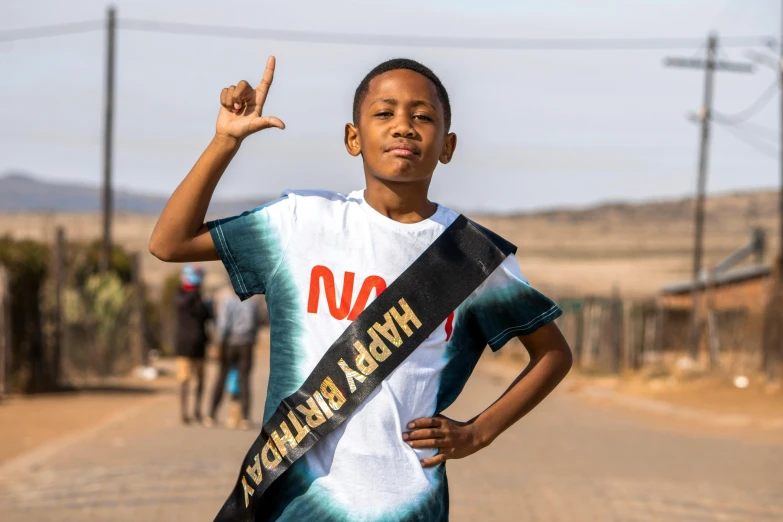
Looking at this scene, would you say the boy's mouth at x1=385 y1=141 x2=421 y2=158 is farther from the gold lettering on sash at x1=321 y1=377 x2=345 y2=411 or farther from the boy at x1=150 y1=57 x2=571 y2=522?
the gold lettering on sash at x1=321 y1=377 x2=345 y2=411

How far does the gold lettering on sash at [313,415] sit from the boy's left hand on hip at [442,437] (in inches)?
7.9

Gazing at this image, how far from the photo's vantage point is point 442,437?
3.20 m

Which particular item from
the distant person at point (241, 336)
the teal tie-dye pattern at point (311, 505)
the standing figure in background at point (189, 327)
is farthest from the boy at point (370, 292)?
the standing figure in background at point (189, 327)

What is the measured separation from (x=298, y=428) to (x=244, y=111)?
2.58 ft

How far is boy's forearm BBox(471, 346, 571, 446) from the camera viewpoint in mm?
3393

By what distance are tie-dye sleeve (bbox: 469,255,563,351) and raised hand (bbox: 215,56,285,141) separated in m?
0.65

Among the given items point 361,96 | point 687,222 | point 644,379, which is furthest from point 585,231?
point 361,96

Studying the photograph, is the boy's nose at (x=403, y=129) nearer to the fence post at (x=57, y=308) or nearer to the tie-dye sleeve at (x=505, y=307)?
the tie-dye sleeve at (x=505, y=307)

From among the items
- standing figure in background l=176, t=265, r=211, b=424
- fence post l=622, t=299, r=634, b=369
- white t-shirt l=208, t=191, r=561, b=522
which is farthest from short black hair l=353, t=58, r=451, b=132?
fence post l=622, t=299, r=634, b=369

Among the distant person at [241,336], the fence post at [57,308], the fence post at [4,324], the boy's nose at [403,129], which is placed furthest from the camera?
the fence post at [57,308]

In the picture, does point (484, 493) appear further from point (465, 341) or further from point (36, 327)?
point (36, 327)

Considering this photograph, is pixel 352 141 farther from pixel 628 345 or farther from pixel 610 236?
pixel 610 236

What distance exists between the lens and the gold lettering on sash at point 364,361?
125 inches

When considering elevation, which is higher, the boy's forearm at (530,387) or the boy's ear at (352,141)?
the boy's ear at (352,141)
